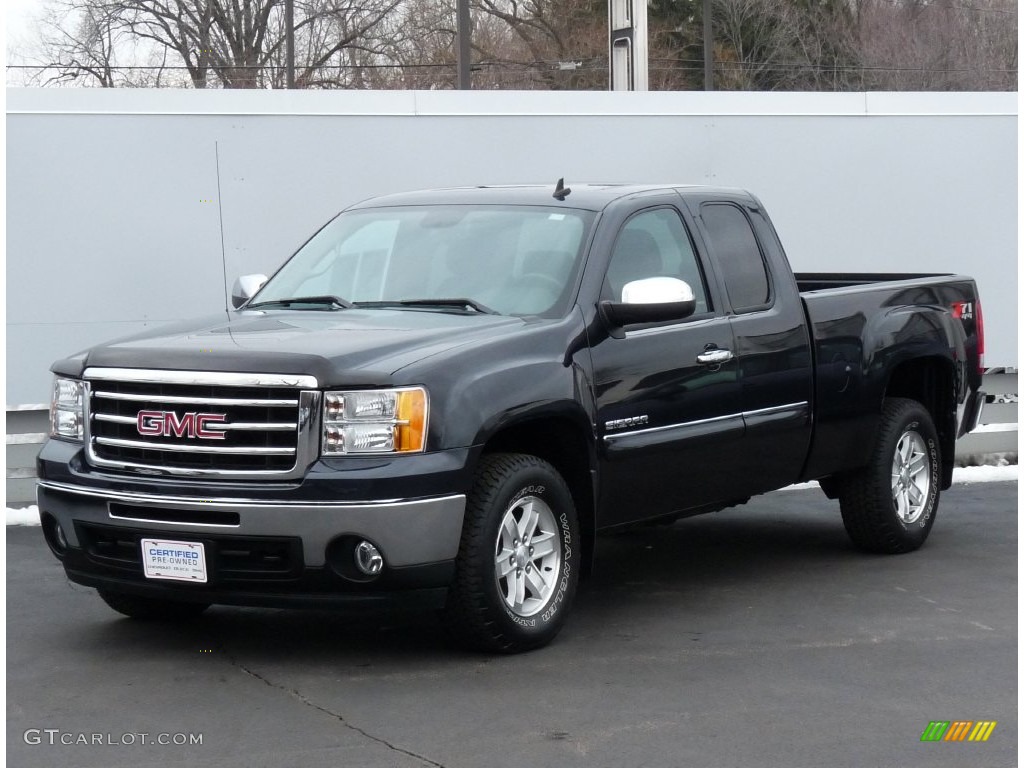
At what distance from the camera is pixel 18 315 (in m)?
11.0

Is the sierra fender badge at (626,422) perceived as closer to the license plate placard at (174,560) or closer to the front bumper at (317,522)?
the front bumper at (317,522)

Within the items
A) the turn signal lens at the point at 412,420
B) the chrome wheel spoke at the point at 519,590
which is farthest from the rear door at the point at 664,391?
the turn signal lens at the point at 412,420

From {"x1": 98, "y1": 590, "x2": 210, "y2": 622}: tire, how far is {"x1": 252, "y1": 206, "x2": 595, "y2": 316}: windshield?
4.75 ft

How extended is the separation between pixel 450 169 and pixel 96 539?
6220 millimetres

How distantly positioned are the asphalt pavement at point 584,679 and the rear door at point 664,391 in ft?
1.95

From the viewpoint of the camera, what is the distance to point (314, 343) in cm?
612

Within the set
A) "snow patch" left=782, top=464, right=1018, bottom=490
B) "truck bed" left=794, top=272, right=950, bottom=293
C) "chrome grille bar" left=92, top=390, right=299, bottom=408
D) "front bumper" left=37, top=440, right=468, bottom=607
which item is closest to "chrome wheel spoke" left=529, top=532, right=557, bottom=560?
"front bumper" left=37, top=440, right=468, bottom=607

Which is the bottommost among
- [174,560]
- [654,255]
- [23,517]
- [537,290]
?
[23,517]

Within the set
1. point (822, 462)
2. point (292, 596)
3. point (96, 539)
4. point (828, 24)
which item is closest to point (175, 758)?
point (292, 596)

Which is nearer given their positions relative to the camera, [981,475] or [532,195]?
[532,195]

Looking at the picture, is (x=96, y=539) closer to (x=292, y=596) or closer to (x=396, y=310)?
(x=292, y=596)

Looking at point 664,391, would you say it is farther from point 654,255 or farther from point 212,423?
point 212,423

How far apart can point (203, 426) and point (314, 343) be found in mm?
524

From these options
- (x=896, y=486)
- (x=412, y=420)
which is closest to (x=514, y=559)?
(x=412, y=420)
